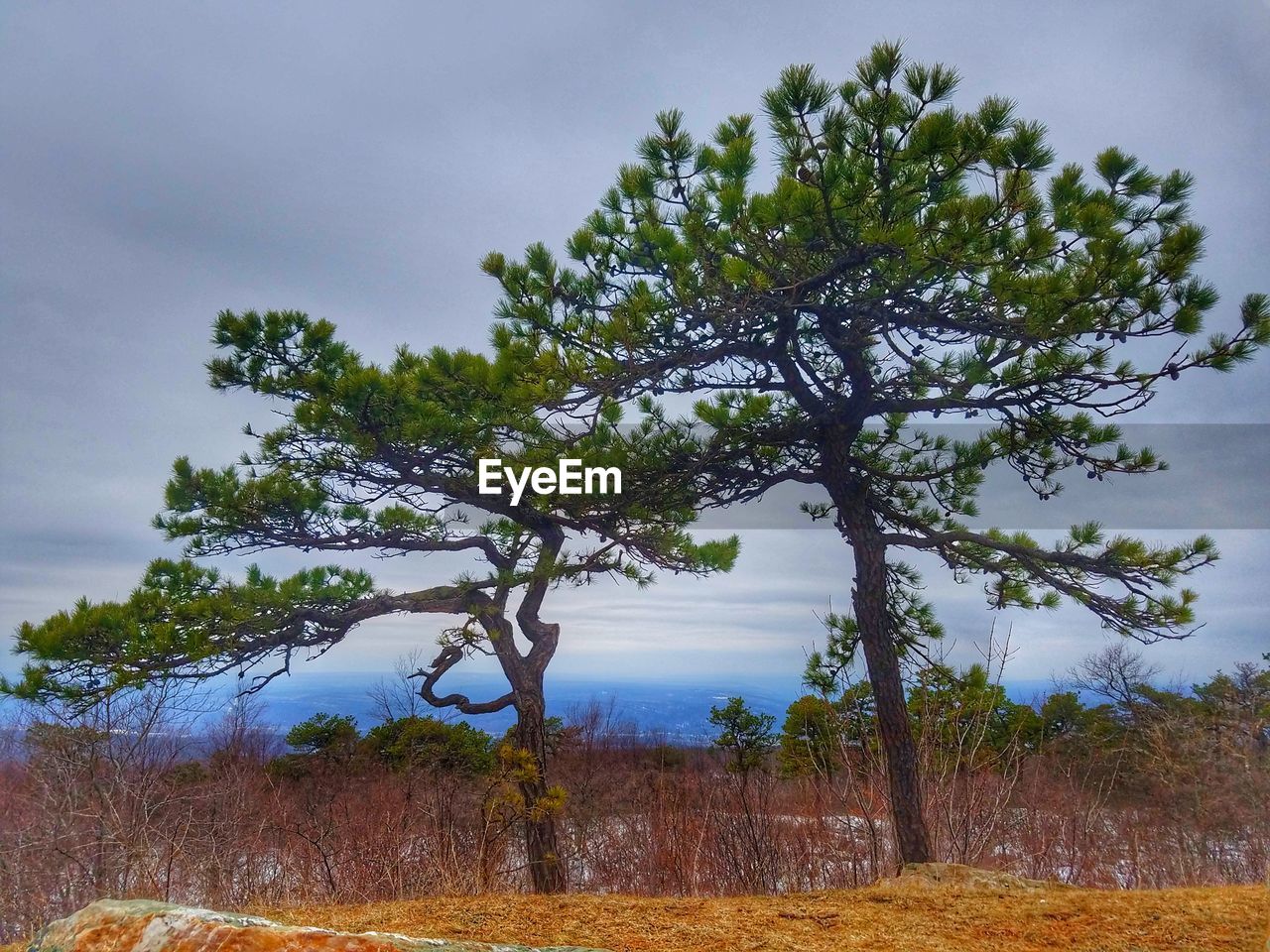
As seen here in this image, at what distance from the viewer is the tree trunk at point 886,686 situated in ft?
14.2

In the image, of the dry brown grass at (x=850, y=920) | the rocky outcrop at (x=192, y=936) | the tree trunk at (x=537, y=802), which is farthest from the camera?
the tree trunk at (x=537, y=802)

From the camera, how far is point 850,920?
294 centimetres

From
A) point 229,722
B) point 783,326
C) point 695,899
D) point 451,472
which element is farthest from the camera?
point 229,722

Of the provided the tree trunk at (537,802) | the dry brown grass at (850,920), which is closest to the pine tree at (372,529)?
the tree trunk at (537,802)

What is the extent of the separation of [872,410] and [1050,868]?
15.6 ft

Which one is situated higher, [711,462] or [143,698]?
[711,462]

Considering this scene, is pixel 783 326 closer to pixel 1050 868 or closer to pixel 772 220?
pixel 772 220

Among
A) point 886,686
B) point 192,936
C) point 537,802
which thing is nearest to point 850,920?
point 886,686

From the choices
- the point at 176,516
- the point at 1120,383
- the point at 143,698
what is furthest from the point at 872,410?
the point at 143,698

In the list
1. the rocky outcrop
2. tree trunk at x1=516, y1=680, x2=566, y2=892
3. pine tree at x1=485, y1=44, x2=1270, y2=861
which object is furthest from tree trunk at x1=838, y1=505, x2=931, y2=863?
the rocky outcrop

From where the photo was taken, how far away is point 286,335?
5.48 metres
